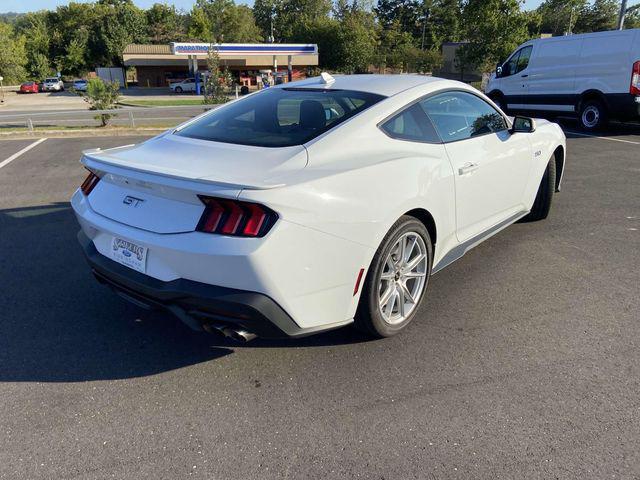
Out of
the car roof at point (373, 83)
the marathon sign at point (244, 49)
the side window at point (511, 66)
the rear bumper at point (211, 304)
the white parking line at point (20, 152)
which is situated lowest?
the white parking line at point (20, 152)

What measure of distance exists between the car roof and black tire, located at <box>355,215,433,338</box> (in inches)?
39.0

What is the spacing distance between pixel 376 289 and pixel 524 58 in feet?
44.9

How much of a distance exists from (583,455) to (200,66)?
6577 centimetres

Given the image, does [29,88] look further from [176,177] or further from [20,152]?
[176,177]

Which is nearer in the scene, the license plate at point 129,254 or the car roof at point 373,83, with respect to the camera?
the license plate at point 129,254

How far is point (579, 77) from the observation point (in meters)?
12.8

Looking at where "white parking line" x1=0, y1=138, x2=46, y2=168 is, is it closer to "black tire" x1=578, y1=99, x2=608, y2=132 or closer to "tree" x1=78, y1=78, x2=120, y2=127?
"tree" x1=78, y1=78, x2=120, y2=127

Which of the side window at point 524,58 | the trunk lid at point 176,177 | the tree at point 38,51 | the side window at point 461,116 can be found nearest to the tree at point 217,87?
the side window at point 524,58

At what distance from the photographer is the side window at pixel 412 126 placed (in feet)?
11.0

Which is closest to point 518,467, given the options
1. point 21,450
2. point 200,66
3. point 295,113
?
point 21,450

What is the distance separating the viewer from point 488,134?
4160mm

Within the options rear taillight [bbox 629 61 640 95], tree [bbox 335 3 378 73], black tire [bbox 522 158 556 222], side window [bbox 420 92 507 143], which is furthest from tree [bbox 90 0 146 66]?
side window [bbox 420 92 507 143]

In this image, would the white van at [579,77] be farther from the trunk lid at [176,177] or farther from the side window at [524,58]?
the trunk lid at [176,177]

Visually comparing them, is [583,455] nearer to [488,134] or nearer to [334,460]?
[334,460]
